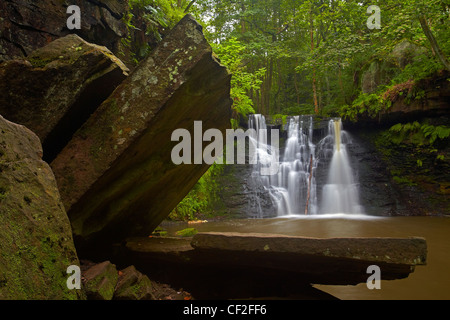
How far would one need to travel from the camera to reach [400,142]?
1288 centimetres

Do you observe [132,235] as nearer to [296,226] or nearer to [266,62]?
[296,226]

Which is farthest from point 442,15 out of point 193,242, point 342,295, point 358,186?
point 193,242

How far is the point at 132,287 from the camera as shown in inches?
115

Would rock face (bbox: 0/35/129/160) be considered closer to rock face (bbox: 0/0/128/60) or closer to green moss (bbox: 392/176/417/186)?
rock face (bbox: 0/0/128/60)

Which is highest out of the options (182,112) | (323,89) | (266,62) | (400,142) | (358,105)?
(266,62)

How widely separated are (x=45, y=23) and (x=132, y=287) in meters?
3.73

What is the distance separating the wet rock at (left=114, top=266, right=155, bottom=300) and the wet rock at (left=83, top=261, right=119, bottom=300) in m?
0.06

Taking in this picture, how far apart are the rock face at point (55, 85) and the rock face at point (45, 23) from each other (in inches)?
32.5

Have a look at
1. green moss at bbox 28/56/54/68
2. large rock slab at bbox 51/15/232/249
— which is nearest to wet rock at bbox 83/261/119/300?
large rock slab at bbox 51/15/232/249

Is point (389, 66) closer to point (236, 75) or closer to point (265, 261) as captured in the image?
point (236, 75)

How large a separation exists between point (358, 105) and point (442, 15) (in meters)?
5.86

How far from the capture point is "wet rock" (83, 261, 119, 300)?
2.58 metres

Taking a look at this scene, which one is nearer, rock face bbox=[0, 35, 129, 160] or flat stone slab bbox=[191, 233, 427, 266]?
flat stone slab bbox=[191, 233, 427, 266]

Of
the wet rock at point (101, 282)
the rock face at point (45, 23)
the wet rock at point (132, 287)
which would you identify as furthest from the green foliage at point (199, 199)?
the wet rock at point (101, 282)
